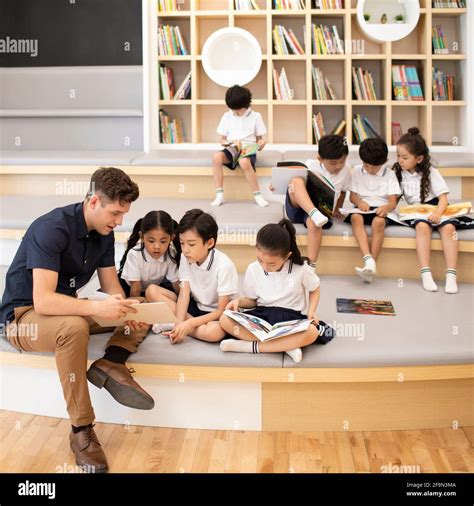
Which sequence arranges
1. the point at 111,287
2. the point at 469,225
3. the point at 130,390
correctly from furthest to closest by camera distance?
the point at 469,225, the point at 111,287, the point at 130,390

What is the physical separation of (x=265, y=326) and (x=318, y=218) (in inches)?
39.6

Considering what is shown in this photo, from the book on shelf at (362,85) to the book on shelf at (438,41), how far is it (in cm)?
45

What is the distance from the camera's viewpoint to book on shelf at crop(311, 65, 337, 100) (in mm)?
4996

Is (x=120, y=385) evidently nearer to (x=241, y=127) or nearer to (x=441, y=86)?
(x=241, y=127)

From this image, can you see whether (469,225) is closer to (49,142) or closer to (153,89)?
(153,89)

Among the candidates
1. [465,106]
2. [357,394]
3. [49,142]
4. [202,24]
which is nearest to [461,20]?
[465,106]

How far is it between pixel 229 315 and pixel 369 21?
322 centimetres

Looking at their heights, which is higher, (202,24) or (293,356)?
(202,24)

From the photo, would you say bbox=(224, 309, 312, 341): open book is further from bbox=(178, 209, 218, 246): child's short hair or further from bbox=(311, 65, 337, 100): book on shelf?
bbox=(311, 65, 337, 100): book on shelf

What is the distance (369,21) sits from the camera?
5078 mm

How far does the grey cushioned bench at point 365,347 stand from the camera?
2.50 meters

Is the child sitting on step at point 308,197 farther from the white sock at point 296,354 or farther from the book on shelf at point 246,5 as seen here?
the book on shelf at point 246,5

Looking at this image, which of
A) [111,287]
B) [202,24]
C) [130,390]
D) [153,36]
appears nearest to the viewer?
[130,390]

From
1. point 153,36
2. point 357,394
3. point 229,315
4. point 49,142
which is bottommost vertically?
point 357,394
